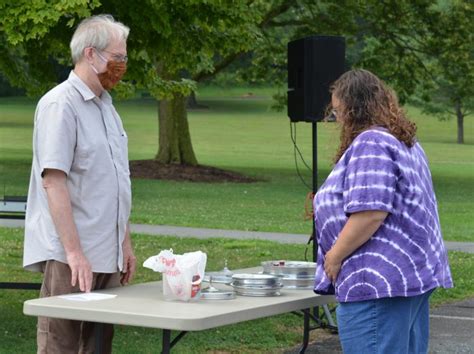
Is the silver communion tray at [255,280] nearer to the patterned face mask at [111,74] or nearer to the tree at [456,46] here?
the patterned face mask at [111,74]

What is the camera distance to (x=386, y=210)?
15.3 ft

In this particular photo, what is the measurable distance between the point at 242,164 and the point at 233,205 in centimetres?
2087

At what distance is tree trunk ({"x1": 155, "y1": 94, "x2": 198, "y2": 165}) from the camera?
3669 cm

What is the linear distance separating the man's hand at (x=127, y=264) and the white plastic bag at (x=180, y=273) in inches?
10.3

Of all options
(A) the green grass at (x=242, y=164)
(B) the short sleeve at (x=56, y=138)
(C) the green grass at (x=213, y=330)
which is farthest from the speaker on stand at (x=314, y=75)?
(B) the short sleeve at (x=56, y=138)

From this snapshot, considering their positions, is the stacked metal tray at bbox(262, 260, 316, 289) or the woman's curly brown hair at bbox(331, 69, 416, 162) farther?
the stacked metal tray at bbox(262, 260, 316, 289)

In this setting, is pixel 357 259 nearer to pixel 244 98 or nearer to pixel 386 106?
pixel 386 106

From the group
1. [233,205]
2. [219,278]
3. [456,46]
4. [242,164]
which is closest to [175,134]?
[456,46]

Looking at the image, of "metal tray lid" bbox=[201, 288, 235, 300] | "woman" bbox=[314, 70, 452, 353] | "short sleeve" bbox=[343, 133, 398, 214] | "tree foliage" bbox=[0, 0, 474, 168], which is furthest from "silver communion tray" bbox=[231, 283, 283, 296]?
"tree foliage" bbox=[0, 0, 474, 168]

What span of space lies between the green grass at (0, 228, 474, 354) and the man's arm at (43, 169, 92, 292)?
3566mm

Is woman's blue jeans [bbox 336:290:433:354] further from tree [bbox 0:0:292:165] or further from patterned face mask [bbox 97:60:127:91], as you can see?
tree [bbox 0:0:292:165]

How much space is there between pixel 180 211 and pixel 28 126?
4907 cm

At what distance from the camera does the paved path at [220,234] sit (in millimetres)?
16938

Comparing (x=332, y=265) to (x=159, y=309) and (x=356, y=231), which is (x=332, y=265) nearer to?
(x=356, y=231)
